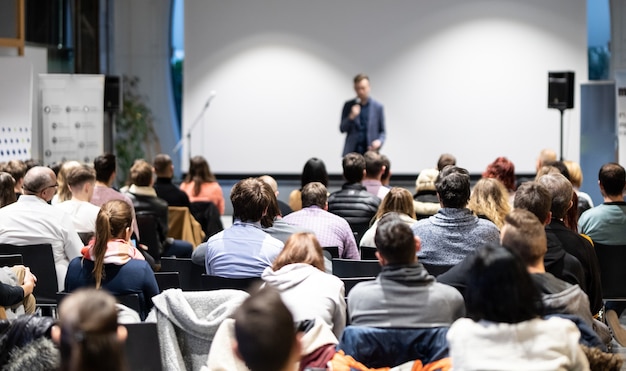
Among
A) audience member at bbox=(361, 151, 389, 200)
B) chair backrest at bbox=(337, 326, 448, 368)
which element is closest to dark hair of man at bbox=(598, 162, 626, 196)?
audience member at bbox=(361, 151, 389, 200)

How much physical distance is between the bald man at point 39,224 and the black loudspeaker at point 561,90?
6928 millimetres

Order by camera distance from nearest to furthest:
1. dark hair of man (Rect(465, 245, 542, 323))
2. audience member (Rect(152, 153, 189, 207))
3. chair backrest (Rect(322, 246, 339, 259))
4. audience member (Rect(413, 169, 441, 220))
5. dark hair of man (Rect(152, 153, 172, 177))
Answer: dark hair of man (Rect(465, 245, 542, 323)) < chair backrest (Rect(322, 246, 339, 259)) < audience member (Rect(413, 169, 441, 220)) < audience member (Rect(152, 153, 189, 207)) < dark hair of man (Rect(152, 153, 172, 177))

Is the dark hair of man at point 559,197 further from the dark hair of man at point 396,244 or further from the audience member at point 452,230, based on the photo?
the dark hair of man at point 396,244

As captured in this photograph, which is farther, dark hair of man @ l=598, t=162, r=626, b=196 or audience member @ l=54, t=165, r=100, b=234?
audience member @ l=54, t=165, r=100, b=234

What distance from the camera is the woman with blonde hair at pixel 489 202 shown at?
17.8ft

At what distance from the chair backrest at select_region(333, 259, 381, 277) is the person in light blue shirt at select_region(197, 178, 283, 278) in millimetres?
316

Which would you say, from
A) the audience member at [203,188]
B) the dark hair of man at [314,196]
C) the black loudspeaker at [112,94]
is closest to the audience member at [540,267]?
the dark hair of man at [314,196]

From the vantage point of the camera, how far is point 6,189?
5887 millimetres

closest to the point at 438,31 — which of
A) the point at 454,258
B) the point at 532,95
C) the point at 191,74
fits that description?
the point at 532,95

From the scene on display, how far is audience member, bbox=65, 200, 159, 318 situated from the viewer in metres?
4.25

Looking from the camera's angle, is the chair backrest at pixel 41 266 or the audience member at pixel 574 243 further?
the chair backrest at pixel 41 266

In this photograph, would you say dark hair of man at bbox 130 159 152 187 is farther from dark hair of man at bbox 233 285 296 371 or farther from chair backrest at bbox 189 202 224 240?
dark hair of man at bbox 233 285 296 371

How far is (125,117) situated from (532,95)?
17.7ft

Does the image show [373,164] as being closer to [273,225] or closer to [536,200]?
[273,225]
